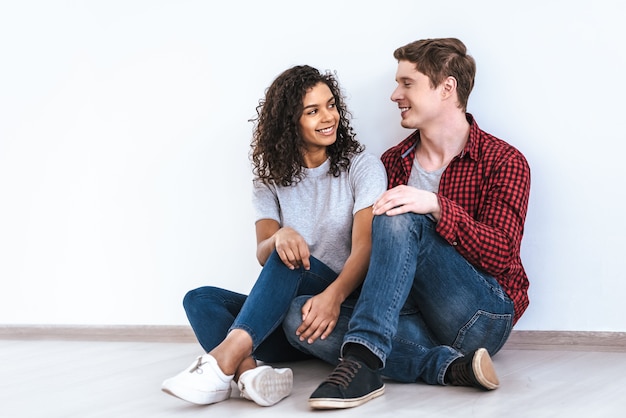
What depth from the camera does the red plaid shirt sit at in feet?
6.86

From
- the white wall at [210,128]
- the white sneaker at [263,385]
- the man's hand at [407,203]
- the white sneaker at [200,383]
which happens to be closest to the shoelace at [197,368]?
the white sneaker at [200,383]

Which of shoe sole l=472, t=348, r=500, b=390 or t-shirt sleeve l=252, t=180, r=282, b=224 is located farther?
t-shirt sleeve l=252, t=180, r=282, b=224

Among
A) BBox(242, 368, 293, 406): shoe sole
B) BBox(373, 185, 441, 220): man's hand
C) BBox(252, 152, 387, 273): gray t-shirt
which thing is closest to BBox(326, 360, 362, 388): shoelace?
BBox(242, 368, 293, 406): shoe sole

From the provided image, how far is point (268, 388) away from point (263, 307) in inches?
9.0

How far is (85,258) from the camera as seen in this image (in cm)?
327

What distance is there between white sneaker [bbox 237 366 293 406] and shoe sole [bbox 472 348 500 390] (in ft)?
1.58

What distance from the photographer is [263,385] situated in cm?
199

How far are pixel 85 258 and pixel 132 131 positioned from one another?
556 millimetres

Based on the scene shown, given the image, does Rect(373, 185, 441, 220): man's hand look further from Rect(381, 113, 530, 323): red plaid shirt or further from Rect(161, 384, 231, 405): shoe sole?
Rect(161, 384, 231, 405): shoe sole

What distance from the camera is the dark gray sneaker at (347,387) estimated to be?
189 cm

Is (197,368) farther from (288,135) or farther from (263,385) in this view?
(288,135)

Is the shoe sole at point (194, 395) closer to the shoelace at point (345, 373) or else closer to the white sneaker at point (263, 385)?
the white sneaker at point (263, 385)

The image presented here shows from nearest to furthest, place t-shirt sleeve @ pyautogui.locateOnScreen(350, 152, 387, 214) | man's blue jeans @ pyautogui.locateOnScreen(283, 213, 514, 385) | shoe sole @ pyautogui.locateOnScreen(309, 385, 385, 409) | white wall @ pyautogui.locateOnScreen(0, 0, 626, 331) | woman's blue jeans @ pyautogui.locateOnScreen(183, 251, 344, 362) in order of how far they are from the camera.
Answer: shoe sole @ pyautogui.locateOnScreen(309, 385, 385, 409) < man's blue jeans @ pyautogui.locateOnScreen(283, 213, 514, 385) < woman's blue jeans @ pyautogui.locateOnScreen(183, 251, 344, 362) < t-shirt sleeve @ pyautogui.locateOnScreen(350, 152, 387, 214) < white wall @ pyautogui.locateOnScreen(0, 0, 626, 331)

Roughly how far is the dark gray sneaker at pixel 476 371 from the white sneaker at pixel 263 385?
441mm
